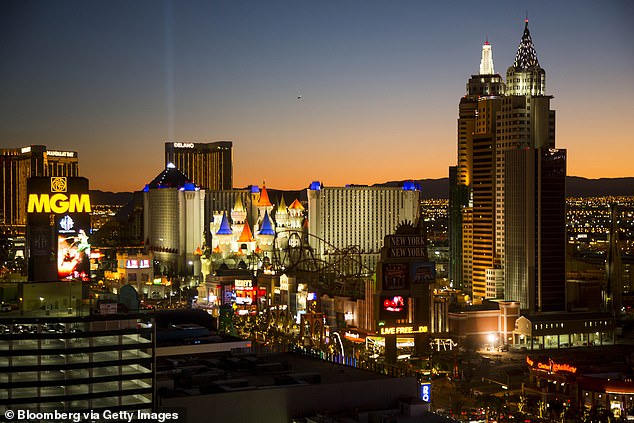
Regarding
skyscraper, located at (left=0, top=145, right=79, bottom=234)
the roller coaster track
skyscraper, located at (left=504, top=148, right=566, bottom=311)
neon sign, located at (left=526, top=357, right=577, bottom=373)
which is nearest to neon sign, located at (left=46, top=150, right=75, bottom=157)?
skyscraper, located at (left=0, top=145, right=79, bottom=234)

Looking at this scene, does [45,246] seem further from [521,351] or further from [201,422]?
[201,422]

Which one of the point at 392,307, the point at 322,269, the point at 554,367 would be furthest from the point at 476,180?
the point at 554,367

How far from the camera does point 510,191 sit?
9025 cm

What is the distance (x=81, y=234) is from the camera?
2665 inches

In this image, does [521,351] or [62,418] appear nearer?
[62,418]

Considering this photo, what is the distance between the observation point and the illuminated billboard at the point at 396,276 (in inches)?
2623

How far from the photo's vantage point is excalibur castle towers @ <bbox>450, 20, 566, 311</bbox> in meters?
87.9

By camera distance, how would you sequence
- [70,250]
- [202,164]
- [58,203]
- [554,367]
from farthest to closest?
[202,164], [58,203], [70,250], [554,367]

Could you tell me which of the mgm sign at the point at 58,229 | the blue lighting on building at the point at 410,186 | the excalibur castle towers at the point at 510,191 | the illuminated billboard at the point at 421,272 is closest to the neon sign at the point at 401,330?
the illuminated billboard at the point at 421,272

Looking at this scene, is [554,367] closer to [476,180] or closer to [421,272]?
[421,272]

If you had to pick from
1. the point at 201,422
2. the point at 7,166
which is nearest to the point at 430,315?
the point at 201,422

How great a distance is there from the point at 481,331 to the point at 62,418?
5388cm

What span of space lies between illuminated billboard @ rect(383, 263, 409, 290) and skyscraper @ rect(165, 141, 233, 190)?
113 m

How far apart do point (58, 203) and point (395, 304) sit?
71.2ft
